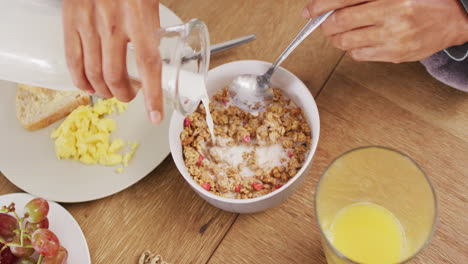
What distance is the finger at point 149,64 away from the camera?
23.8 inches

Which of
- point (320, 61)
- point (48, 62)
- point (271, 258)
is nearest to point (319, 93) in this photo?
point (320, 61)

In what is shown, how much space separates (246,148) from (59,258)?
40 centimetres

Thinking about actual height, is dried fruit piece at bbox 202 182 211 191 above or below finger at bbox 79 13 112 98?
below

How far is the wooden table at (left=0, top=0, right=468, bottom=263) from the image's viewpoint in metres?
0.78

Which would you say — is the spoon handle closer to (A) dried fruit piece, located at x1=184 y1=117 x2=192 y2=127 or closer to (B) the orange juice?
(A) dried fruit piece, located at x1=184 y1=117 x2=192 y2=127

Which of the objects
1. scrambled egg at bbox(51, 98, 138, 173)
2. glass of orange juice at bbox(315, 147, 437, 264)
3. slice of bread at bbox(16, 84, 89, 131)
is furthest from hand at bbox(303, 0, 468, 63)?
slice of bread at bbox(16, 84, 89, 131)

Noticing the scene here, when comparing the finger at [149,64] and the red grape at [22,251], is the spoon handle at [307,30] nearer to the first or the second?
the finger at [149,64]

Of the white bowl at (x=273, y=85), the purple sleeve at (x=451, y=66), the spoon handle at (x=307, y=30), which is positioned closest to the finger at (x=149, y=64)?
the white bowl at (x=273, y=85)

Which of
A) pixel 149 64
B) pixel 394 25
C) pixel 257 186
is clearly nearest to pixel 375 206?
pixel 257 186

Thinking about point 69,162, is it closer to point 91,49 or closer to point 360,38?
point 91,49

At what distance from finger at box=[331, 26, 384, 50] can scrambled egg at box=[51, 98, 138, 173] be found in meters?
0.47

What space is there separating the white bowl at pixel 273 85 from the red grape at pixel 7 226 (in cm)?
32

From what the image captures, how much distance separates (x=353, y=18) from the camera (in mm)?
735

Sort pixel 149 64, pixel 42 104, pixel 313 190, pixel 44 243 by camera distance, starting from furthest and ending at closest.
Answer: pixel 42 104
pixel 313 190
pixel 44 243
pixel 149 64
